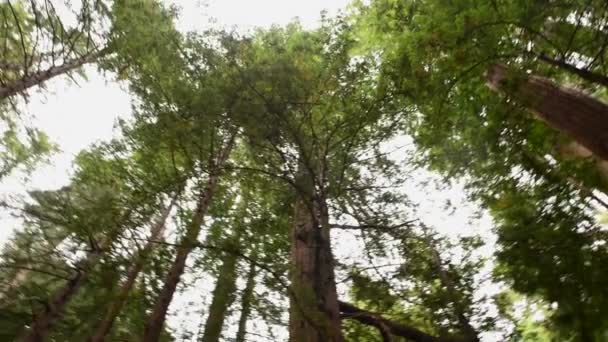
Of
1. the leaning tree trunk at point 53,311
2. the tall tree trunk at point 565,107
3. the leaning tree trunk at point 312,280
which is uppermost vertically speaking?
the tall tree trunk at point 565,107

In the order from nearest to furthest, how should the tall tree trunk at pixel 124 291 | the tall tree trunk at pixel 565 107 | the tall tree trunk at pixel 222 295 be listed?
the tall tree trunk at pixel 124 291 → the tall tree trunk at pixel 565 107 → the tall tree trunk at pixel 222 295

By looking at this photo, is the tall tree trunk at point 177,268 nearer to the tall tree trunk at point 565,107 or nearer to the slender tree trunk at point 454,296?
the slender tree trunk at point 454,296

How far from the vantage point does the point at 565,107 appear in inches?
220

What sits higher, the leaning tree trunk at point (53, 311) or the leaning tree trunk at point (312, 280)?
the leaning tree trunk at point (53, 311)

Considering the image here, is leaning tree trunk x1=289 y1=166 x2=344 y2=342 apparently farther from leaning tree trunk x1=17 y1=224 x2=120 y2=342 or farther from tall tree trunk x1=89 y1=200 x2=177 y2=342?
leaning tree trunk x1=17 y1=224 x2=120 y2=342

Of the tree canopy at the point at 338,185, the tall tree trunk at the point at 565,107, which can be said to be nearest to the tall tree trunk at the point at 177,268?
the tree canopy at the point at 338,185

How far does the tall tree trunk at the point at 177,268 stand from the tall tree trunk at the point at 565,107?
360 centimetres

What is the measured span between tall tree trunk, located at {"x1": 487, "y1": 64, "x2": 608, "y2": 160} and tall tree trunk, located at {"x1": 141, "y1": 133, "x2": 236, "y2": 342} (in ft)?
11.8

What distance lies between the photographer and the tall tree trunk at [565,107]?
464 cm

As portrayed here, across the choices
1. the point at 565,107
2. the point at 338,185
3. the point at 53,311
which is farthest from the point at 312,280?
the point at 53,311

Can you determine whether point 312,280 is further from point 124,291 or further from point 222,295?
Answer: point 124,291

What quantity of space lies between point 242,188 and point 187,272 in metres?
1.68

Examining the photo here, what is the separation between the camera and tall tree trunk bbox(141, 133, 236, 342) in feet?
14.2

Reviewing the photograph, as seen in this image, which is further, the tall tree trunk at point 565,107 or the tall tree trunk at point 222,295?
the tall tree trunk at point 222,295
